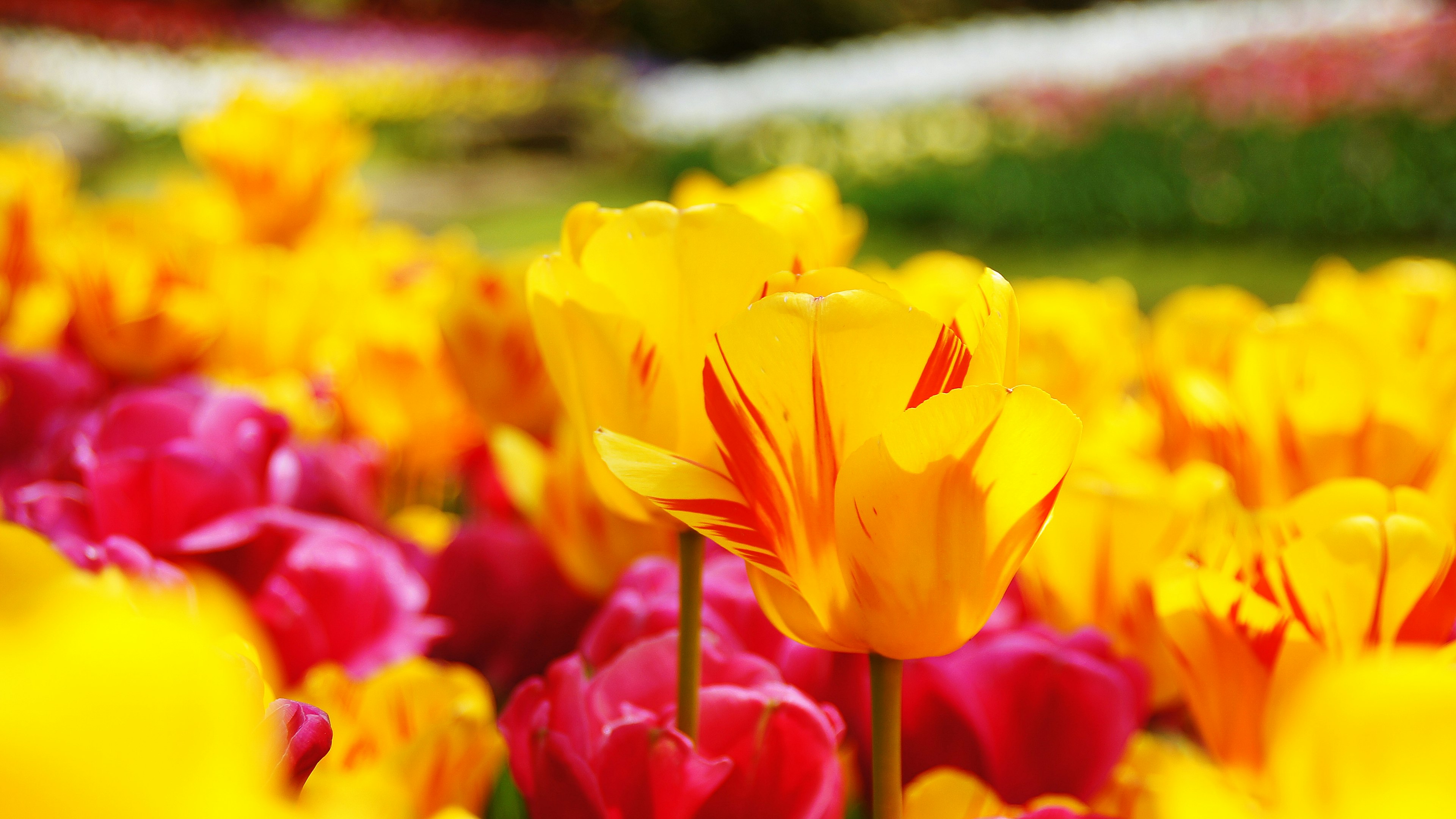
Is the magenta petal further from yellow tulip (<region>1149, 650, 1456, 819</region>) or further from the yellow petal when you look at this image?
yellow tulip (<region>1149, 650, 1456, 819</region>)

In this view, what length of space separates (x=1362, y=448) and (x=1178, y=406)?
6.0 inches

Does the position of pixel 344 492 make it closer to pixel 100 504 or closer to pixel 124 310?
pixel 100 504

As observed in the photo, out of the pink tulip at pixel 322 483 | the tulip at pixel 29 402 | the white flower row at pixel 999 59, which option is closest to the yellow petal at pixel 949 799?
the pink tulip at pixel 322 483

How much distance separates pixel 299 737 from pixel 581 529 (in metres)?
0.37

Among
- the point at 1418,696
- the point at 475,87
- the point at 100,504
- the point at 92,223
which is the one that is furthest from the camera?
the point at 475,87

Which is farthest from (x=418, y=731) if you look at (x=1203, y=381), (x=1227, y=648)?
(x=1203, y=381)

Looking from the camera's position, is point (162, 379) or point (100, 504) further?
point (162, 379)

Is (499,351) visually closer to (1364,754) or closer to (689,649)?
(689,649)

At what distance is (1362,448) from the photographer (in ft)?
2.31

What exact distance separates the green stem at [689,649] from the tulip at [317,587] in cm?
26

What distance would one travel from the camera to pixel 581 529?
2.45 ft

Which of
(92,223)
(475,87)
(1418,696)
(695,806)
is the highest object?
(475,87)

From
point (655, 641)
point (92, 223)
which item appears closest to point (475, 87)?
point (92, 223)

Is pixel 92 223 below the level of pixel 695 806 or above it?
above
